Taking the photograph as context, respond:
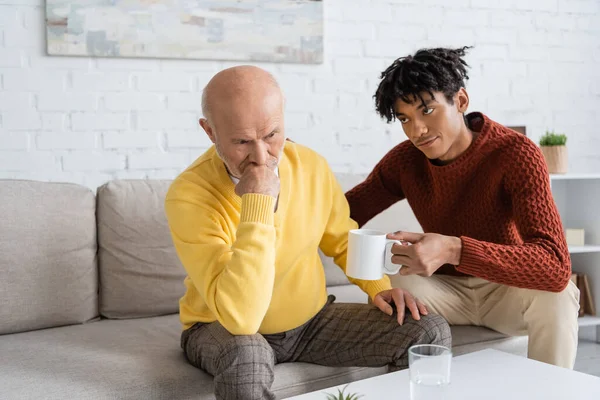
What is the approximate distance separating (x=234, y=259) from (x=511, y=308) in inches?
34.3

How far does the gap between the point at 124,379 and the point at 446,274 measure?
1017mm

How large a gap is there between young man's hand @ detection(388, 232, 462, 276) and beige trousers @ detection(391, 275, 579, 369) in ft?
1.07

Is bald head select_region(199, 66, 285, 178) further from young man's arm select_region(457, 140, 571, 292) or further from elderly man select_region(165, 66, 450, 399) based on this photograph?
young man's arm select_region(457, 140, 571, 292)

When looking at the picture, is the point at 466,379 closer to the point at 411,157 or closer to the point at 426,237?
the point at 426,237

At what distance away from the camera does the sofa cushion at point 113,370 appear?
1545mm

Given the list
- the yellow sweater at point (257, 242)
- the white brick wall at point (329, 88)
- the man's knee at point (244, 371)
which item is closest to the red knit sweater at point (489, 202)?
the yellow sweater at point (257, 242)

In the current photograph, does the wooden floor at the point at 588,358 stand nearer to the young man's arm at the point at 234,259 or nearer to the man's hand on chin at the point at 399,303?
the man's hand on chin at the point at 399,303

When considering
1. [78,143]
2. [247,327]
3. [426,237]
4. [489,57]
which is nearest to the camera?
[247,327]

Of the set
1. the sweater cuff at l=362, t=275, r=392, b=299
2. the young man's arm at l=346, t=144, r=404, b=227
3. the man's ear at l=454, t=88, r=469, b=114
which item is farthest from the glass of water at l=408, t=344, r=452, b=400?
the young man's arm at l=346, t=144, r=404, b=227

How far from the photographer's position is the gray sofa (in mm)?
1596

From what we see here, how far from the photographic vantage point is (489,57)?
10.6 ft

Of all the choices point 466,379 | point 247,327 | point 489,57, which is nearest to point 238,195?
point 247,327

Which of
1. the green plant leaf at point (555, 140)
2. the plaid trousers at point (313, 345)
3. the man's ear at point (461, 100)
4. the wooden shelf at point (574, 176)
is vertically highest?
the man's ear at point (461, 100)

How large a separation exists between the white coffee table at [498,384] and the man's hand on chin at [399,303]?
19 cm
